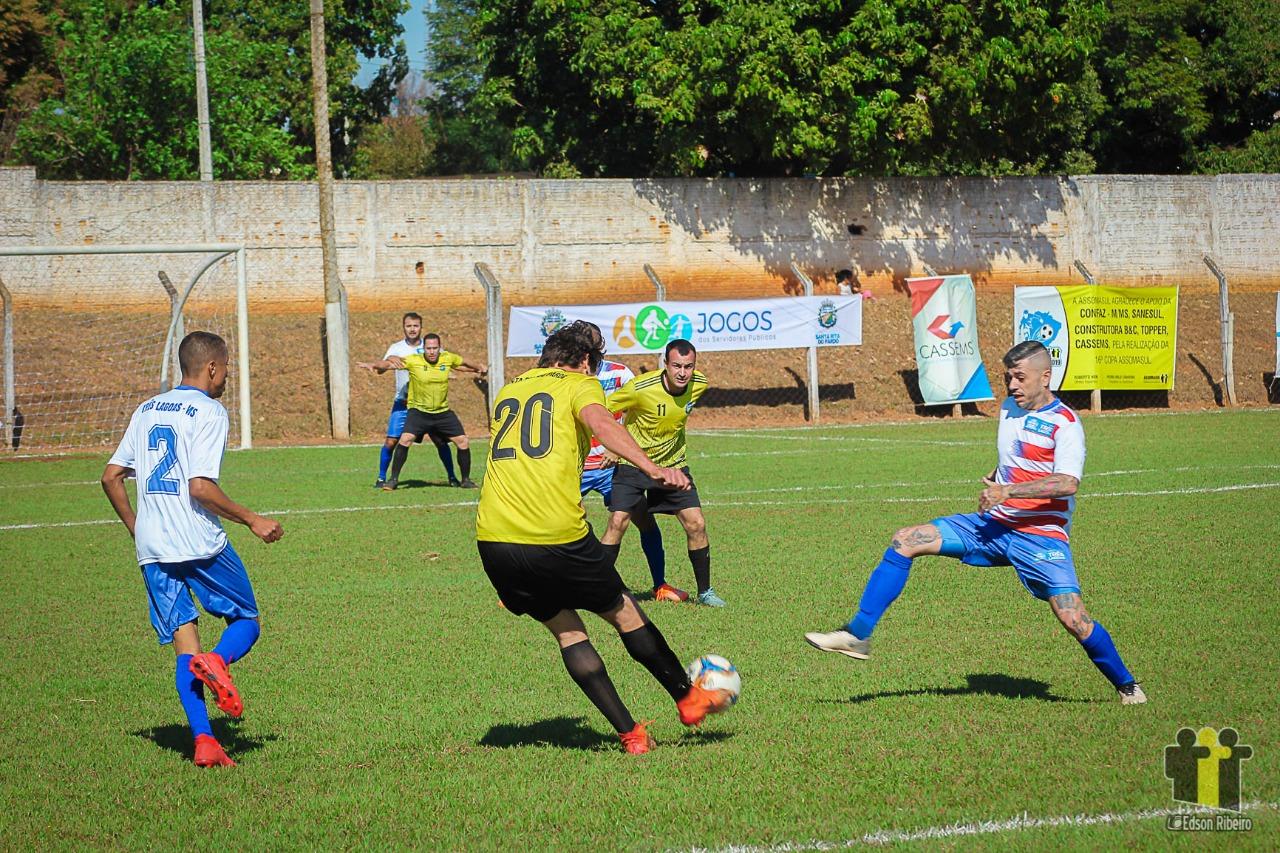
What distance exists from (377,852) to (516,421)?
197cm

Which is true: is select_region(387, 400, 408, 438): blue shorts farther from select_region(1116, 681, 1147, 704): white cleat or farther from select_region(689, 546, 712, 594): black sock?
select_region(1116, 681, 1147, 704): white cleat

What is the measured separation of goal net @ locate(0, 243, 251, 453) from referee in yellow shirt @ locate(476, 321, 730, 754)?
1479cm

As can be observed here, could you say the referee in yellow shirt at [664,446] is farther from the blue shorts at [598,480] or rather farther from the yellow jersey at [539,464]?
the yellow jersey at [539,464]

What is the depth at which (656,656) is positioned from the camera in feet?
19.9

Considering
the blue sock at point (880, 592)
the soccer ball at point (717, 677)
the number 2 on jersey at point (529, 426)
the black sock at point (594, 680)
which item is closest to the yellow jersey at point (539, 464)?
the number 2 on jersey at point (529, 426)

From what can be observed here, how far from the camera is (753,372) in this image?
2850cm

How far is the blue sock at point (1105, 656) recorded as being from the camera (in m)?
6.56

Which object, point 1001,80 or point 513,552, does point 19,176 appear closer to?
point 1001,80

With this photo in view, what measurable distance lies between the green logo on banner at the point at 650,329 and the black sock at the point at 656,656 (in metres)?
19.7

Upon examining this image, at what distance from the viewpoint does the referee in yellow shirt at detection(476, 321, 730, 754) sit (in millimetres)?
5855

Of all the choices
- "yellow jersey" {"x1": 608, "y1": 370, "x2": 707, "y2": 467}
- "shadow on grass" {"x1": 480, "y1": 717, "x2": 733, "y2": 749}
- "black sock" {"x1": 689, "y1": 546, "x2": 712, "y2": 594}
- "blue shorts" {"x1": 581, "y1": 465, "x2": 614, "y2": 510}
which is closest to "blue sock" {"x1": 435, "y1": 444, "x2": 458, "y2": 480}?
"blue shorts" {"x1": 581, "y1": 465, "x2": 614, "y2": 510}

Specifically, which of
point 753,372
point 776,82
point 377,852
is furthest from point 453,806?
point 776,82

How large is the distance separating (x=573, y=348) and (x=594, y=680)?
4.90ft

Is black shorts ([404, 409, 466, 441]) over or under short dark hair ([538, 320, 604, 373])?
under
